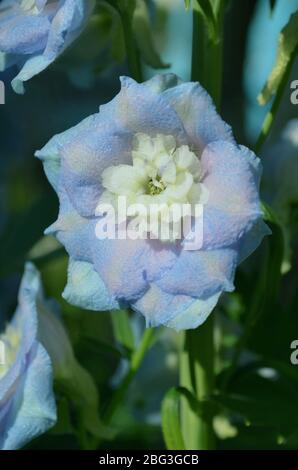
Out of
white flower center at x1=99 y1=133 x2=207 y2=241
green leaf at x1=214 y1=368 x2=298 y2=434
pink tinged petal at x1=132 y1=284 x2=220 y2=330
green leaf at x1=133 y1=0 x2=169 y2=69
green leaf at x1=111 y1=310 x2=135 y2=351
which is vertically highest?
green leaf at x1=133 y1=0 x2=169 y2=69

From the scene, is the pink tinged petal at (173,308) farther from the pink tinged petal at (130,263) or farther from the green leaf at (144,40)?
the green leaf at (144,40)

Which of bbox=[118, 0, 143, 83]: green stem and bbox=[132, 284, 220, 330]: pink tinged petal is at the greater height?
bbox=[118, 0, 143, 83]: green stem

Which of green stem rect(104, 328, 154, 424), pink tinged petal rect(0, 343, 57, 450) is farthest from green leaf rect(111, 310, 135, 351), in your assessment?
pink tinged petal rect(0, 343, 57, 450)

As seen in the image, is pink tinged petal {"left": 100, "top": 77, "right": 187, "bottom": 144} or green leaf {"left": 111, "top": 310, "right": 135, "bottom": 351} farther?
green leaf {"left": 111, "top": 310, "right": 135, "bottom": 351}

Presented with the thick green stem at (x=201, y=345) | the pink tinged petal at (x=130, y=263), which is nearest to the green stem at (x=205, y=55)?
the thick green stem at (x=201, y=345)

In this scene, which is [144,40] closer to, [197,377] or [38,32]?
[38,32]

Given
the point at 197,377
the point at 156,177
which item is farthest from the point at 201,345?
the point at 156,177

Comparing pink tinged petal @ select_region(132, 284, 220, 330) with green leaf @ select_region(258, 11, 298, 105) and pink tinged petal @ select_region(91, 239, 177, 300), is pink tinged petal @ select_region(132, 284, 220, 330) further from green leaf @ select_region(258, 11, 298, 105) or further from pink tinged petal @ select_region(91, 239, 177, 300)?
green leaf @ select_region(258, 11, 298, 105)

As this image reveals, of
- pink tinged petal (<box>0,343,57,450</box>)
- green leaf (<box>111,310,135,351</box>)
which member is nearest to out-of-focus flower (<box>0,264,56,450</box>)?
pink tinged petal (<box>0,343,57,450</box>)
